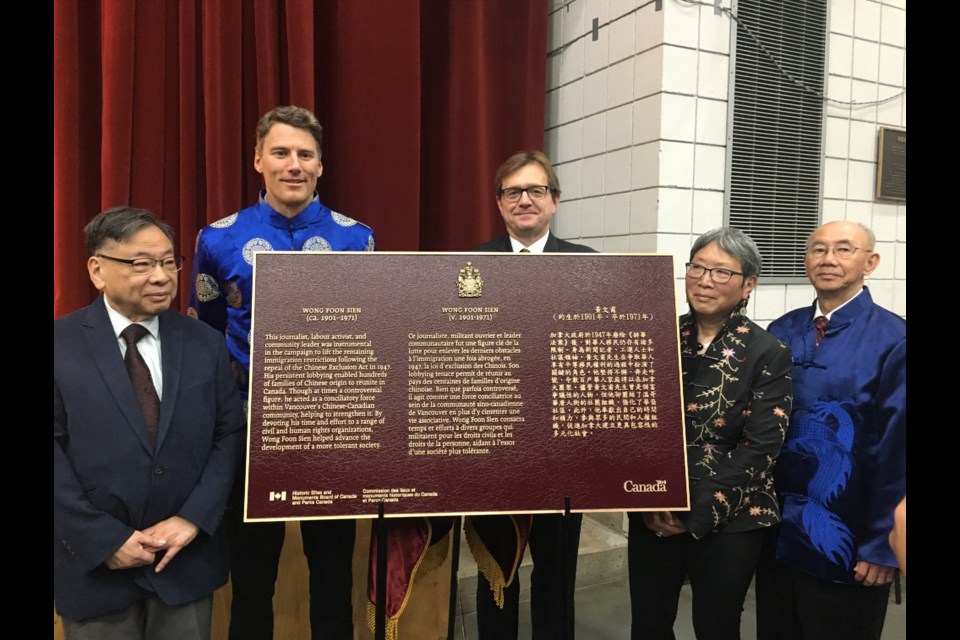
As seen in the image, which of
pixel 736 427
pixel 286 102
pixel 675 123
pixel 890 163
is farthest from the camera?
pixel 890 163

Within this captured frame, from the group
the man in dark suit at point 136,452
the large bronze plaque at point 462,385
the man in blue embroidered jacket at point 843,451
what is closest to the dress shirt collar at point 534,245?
the large bronze plaque at point 462,385

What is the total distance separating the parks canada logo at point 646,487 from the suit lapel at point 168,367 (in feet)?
3.80

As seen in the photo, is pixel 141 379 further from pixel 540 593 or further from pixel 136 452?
pixel 540 593

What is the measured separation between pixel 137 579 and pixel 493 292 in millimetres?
1113

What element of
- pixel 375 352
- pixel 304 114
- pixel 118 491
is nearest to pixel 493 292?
pixel 375 352

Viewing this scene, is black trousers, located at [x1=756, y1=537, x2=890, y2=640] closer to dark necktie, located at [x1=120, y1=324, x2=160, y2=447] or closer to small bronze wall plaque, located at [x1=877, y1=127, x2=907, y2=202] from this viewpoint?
dark necktie, located at [x1=120, y1=324, x2=160, y2=447]

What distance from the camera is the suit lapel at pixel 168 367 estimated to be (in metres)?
1.46

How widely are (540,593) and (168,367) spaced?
1.28 m

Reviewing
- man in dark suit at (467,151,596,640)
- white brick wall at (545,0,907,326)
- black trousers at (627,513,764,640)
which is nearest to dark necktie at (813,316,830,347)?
black trousers at (627,513,764,640)

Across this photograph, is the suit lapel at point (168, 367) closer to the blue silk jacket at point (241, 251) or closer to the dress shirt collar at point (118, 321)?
the dress shirt collar at point (118, 321)

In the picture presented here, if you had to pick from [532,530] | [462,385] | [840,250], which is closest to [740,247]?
[840,250]

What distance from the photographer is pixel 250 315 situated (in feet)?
5.97

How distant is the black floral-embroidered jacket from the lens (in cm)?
162

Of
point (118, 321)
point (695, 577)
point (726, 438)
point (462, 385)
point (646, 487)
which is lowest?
point (695, 577)
